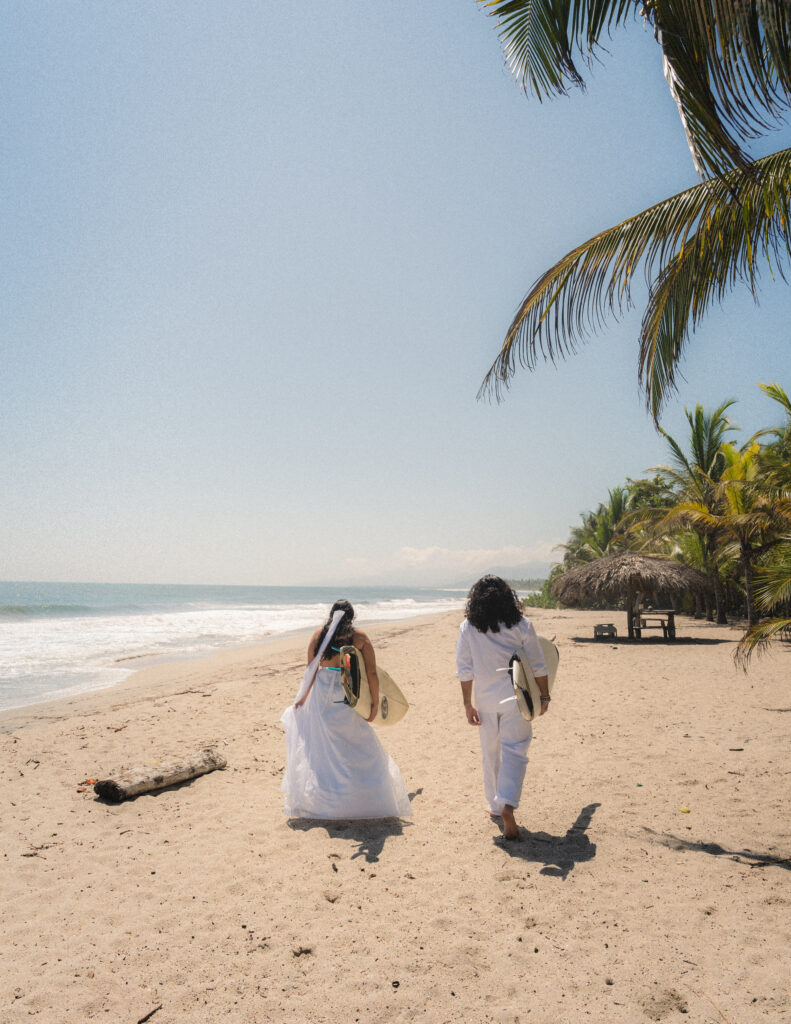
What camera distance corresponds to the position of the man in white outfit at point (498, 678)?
143 inches

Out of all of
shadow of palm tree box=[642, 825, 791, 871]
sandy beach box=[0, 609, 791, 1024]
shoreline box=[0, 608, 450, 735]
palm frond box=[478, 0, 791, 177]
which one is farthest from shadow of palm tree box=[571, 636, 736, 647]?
palm frond box=[478, 0, 791, 177]

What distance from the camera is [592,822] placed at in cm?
394

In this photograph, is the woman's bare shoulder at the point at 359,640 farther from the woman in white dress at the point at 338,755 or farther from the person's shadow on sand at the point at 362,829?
the person's shadow on sand at the point at 362,829

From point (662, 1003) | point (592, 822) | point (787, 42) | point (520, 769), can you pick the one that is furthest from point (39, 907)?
point (787, 42)

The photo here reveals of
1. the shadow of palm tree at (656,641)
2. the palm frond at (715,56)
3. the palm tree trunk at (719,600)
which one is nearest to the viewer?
the palm frond at (715,56)

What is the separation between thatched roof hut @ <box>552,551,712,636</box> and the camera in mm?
14055

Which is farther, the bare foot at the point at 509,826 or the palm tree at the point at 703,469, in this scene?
the palm tree at the point at 703,469

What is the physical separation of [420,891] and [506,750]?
95 centimetres

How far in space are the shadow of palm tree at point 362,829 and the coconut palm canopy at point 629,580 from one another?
11.4m

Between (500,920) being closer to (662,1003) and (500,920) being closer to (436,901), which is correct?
(436,901)

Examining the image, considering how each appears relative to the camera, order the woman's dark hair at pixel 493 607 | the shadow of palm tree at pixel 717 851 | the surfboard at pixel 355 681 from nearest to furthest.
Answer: the shadow of palm tree at pixel 717 851, the woman's dark hair at pixel 493 607, the surfboard at pixel 355 681

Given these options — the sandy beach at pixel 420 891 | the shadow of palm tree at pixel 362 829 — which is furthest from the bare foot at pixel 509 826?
the shadow of palm tree at pixel 362 829

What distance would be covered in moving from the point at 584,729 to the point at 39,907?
5362 mm

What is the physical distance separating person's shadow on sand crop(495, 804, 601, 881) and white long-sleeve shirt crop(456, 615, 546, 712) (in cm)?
83
